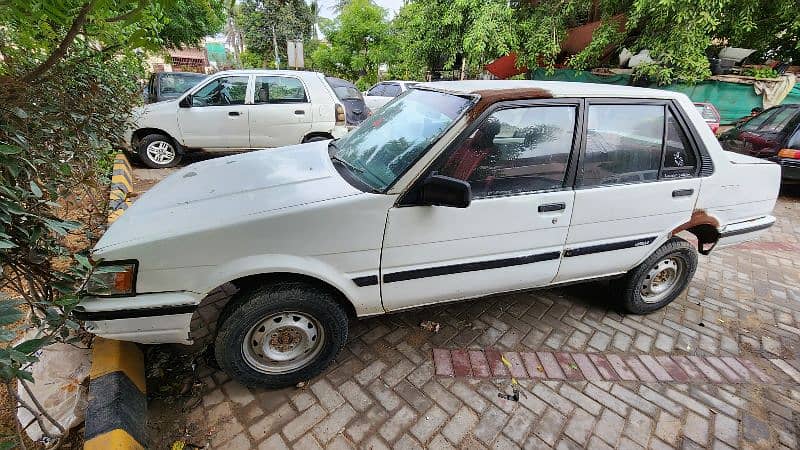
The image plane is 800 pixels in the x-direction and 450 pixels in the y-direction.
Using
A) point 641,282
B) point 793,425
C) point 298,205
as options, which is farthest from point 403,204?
point 793,425

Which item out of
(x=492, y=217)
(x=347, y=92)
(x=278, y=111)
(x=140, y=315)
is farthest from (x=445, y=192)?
(x=347, y=92)

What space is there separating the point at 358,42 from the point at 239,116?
52.8 feet

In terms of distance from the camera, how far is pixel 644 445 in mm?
2156

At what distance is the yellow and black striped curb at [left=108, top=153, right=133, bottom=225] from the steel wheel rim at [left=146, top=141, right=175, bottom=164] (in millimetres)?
804

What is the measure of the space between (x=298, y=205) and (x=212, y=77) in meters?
5.52


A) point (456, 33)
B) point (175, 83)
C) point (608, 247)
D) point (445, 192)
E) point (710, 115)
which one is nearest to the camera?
point (445, 192)

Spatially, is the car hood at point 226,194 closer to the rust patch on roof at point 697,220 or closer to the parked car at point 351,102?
the rust patch on roof at point 697,220

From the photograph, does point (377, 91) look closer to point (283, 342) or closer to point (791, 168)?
point (791, 168)

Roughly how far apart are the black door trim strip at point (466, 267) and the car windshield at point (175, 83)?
27.2ft

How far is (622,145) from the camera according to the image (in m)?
2.62

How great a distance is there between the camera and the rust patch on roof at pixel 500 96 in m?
2.23

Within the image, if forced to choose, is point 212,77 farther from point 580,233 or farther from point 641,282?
point 641,282

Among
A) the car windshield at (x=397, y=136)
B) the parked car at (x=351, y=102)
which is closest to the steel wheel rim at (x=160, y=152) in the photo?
the parked car at (x=351, y=102)

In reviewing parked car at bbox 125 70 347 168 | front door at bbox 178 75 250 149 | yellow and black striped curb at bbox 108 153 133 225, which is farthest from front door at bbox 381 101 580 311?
front door at bbox 178 75 250 149
